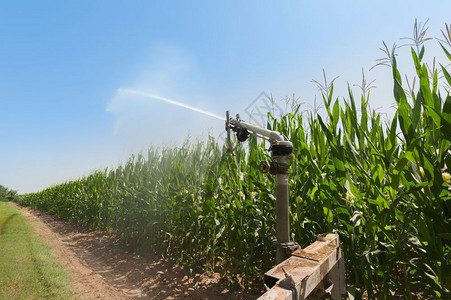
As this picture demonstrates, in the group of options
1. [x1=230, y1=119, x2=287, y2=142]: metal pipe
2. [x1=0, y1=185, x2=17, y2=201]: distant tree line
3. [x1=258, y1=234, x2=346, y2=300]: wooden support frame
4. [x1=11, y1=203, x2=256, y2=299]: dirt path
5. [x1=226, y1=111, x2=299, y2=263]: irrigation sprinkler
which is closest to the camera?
[x1=258, y1=234, x2=346, y2=300]: wooden support frame

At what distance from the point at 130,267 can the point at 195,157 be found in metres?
2.12

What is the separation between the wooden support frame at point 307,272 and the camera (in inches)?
31.7

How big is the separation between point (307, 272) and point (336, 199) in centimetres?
71

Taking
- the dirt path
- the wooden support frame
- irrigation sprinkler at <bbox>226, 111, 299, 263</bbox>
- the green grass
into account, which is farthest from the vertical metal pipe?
the green grass

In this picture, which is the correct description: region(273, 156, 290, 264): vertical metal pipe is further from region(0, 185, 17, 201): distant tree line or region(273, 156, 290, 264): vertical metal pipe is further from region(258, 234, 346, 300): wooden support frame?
region(0, 185, 17, 201): distant tree line

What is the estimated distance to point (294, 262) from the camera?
1.03 metres

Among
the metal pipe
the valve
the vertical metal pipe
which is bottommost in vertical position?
the vertical metal pipe

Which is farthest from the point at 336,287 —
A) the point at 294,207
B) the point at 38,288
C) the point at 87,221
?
the point at 87,221

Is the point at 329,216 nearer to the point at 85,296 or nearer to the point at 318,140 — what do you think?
the point at 318,140

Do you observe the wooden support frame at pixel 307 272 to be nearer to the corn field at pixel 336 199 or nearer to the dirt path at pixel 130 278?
the corn field at pixel 336 199

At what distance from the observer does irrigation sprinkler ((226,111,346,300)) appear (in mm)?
826

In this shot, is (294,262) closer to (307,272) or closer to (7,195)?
(307,272)

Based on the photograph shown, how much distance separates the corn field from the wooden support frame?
19 cm

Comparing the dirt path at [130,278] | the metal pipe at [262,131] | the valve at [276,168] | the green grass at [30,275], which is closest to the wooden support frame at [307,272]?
the valve at [276,168]
